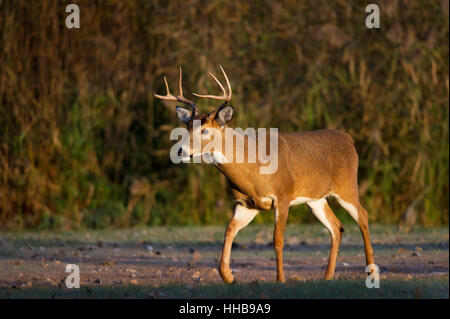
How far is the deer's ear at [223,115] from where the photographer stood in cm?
806

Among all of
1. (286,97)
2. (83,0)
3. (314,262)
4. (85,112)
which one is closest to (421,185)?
(286,97)

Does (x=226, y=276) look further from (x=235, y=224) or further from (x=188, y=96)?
(x=188, y=96)

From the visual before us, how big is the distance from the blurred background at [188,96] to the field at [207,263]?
2.82ft

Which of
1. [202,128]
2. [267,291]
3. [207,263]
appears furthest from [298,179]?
[207,263]

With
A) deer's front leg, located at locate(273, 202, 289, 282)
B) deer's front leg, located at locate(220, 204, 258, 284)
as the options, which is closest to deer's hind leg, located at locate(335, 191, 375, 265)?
deer's front leg, located at locate(273, 202, 289, 282)

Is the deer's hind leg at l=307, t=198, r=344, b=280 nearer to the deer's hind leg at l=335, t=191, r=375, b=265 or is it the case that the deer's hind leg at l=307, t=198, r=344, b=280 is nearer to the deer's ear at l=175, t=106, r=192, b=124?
the deer's hind leg at l=335, t=191, r=375, b=265

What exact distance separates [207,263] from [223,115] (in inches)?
95.4

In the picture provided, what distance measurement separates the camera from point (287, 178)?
27.0ft

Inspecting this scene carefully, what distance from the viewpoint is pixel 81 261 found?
10.0 meters

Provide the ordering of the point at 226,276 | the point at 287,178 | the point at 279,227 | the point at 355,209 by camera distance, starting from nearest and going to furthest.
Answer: the point at 226,276 → the point at 279,227 → the point at 287,178 → the point at 355,209

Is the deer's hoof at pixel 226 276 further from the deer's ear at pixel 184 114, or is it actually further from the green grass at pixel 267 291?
the deer's ear at pixel 184 114

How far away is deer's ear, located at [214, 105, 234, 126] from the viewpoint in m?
8.06

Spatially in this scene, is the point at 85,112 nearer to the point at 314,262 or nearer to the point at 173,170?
the point at 173,170

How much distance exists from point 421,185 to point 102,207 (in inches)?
216
